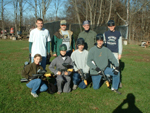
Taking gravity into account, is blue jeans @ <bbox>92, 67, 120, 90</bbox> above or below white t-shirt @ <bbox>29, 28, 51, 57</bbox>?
below

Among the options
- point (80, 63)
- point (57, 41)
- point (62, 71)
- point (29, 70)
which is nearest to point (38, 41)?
point (57, 41)

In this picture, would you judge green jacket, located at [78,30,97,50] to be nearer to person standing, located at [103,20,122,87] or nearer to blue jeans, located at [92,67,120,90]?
person standing, located at [103,20,122,87]

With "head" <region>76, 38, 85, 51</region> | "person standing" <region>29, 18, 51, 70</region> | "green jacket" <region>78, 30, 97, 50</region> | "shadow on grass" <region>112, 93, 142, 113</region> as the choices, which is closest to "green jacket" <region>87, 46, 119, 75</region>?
"head" <region>76, 38, 85, 51</region>

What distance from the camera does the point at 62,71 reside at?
4.68 meters

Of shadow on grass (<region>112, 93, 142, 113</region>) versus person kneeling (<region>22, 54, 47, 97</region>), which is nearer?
shadow on grass (<region>112, 93, 142, 113</region>)

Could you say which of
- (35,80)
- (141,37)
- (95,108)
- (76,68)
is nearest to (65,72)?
(76,68)

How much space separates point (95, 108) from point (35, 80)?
1.77 meters

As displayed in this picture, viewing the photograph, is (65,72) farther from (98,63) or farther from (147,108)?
(147,108)

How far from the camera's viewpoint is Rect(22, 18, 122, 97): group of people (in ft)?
14.8

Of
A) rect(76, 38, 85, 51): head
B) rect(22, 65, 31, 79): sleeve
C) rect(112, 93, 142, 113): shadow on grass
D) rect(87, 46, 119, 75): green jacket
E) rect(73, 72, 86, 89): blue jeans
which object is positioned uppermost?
rect(76, 38, 85, 51): head

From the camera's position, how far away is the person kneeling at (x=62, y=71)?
4.49m

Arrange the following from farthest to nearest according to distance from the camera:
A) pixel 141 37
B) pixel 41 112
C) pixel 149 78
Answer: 1. pixel 141 37
2. pixel 149 78
3. pixel 41 112

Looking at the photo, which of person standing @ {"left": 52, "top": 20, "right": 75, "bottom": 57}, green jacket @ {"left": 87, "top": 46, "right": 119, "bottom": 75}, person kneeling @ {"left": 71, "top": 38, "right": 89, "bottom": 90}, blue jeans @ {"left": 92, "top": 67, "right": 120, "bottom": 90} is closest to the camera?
blue jeans @ {"left": 92, "top": 67, "right": 120, "bottom": 90}

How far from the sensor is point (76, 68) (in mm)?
5059
